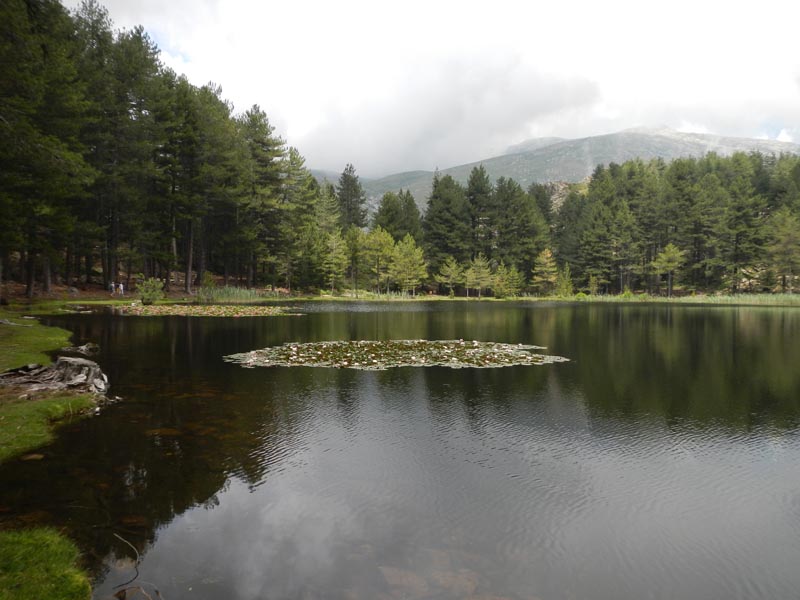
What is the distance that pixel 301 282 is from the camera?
3027 inches

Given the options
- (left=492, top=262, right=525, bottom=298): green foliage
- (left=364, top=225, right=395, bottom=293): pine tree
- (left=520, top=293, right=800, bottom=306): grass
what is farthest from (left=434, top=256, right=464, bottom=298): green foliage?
(left=520, top=293, right=800, bottom=306): grass

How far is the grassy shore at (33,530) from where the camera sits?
5.47 m

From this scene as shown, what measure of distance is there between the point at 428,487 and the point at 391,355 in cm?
1353

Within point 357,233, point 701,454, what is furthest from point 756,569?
point 357,233

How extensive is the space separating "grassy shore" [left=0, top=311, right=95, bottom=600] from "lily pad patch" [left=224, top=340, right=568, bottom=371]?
737 centimetres

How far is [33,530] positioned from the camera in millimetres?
6727

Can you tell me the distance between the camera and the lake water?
6.18 meters

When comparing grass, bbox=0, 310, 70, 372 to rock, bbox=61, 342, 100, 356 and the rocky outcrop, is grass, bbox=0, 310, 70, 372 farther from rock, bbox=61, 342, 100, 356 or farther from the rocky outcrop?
the rocky outcrop

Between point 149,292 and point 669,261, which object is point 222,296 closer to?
point 149,292

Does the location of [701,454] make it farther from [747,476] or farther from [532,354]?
[532,354]

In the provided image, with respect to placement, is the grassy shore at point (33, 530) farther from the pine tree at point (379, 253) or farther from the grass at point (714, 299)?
the grass at point (714, 299)

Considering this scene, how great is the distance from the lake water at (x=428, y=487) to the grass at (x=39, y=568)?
11.3 inches

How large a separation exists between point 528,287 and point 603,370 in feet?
284

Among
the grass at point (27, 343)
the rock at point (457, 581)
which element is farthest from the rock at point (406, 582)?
the grass at point (27, 343)
